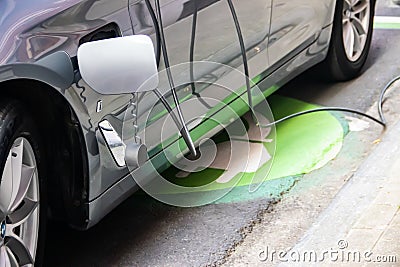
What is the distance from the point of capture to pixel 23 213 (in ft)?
8.77

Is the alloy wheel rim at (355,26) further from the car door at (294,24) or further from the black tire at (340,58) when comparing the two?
the car door at (294,24)

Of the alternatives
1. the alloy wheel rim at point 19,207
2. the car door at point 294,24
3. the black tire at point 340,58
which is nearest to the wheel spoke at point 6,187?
the alloy wheel rim at point 19,207

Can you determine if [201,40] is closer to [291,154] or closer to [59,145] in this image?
[59,145]

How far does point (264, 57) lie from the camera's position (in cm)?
392

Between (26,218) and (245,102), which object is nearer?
(26,218)

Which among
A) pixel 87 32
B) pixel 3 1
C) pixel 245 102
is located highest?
pixel 3 1

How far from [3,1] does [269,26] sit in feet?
5.94

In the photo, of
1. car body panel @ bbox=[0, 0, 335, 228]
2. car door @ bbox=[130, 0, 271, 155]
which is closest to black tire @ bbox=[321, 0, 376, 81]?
car body panel @ bbox=[0, 0, 335, 228]

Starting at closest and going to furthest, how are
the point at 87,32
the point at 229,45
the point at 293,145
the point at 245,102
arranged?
the point at 87,32, the point at 229,45, the point at 245,102, the point at 293,145

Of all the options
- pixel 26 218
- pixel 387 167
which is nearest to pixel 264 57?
pixel 387 167

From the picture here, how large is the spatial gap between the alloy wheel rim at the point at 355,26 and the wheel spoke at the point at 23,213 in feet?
9.30

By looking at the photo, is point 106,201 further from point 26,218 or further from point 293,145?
point 293,145

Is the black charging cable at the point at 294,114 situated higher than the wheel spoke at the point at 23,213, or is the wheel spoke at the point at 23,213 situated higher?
the wheel spoke at the point at 23,213

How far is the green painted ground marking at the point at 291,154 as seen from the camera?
3781 mm
